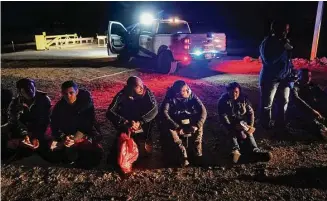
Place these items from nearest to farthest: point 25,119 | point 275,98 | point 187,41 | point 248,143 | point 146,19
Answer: point 25,119, point 248,143, point 275,98, point 187,41, point 146,19

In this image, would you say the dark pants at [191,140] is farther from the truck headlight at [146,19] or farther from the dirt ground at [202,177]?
the truck headlight at [146,19]

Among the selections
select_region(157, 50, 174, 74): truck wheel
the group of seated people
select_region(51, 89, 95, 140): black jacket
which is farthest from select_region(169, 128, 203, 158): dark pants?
select_region(157, 50, 174, 74): truck wheel

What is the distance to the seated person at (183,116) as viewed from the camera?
178 inches

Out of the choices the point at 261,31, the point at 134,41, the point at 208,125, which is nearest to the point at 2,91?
the point at 208,125

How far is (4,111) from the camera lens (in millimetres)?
4668

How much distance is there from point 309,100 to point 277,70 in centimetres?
89

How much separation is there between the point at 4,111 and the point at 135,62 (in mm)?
10660

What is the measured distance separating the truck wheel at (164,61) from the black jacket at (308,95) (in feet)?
19.4

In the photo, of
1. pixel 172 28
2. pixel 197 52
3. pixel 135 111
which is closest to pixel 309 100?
pixel 135 111

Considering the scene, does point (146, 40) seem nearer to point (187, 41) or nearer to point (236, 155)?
point (187, 41)

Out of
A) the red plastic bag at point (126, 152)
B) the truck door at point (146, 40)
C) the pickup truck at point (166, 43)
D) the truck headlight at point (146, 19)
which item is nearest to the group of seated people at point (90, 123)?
the red plastic bag at point (126, 152)

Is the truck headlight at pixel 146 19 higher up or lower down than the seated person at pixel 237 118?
higher up

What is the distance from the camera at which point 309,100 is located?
231 inches

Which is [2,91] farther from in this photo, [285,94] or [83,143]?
[285,94]
